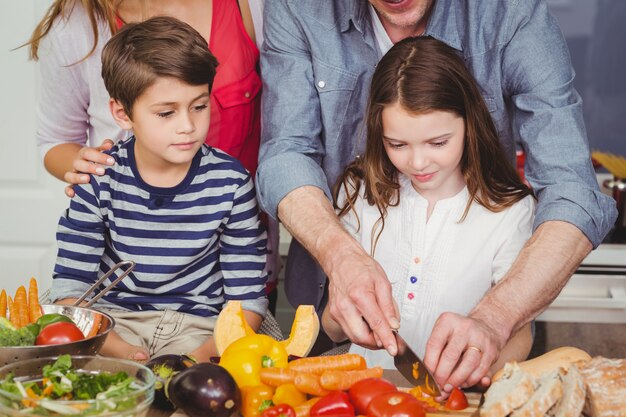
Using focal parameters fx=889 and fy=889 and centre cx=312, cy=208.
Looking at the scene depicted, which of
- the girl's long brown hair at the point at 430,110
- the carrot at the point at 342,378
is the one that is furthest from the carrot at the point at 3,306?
the girl's long brown hair at the point at 430,110

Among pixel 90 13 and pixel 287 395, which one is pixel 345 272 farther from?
pixel 90 13

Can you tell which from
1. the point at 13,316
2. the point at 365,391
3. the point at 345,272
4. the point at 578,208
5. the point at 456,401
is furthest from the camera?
the point at 578,208

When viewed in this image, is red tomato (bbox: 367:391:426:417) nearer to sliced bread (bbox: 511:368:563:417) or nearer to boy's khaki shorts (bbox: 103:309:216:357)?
sliced bread (bbox: 511:368:563:417)

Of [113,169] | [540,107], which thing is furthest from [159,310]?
[540,107]

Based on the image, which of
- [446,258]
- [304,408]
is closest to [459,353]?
[304,408]

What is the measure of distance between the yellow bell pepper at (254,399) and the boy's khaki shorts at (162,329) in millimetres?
455

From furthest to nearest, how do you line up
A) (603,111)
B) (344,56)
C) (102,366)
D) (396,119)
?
(603,111) < (344,56) < (396,119) < (102,366)

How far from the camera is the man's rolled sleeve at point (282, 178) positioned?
6.30 feet

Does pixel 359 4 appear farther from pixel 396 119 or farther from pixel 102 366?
pixel 102 366

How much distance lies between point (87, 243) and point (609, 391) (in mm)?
1122

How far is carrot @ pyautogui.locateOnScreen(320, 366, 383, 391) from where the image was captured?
1359 millimetres

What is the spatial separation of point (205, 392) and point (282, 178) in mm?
728

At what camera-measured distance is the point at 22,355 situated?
1.35 meters

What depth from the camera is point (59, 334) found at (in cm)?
139
